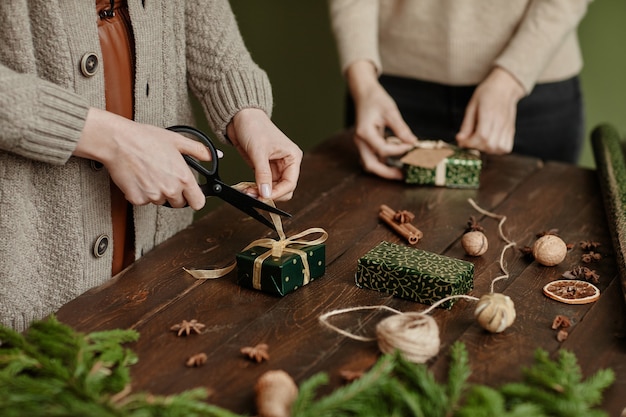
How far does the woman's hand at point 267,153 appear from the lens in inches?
55.5

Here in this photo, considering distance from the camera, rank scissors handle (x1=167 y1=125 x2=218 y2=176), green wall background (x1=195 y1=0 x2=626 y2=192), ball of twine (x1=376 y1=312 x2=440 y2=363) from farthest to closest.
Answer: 1. green wall background (x1=195 y1=0 x2=626 y2=192)
2. scissors handle (x1=167 y1=125 x2=218 y2=176)
3. ball of twine (x1=376 y1=312 x2=440 y2=363)

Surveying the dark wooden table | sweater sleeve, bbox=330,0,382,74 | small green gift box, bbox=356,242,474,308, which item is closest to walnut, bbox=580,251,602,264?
the dark wooden table

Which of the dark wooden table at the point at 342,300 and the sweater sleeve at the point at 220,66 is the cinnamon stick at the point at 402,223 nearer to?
the dark wooden table at the point at 342,300

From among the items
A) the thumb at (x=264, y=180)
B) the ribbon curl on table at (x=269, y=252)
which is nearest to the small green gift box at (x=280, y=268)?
the ribbon curl on table at (x=269, y=252)

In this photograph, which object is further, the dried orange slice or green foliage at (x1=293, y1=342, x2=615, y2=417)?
the dried orange slice

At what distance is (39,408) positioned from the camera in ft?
3.09

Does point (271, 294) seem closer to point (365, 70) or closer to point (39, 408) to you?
point (39, 408)

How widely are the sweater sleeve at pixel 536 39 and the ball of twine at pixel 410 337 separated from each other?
40.6 inches

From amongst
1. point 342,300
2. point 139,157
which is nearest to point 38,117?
point 139,157

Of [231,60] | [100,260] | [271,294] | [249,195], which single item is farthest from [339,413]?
[231,60]

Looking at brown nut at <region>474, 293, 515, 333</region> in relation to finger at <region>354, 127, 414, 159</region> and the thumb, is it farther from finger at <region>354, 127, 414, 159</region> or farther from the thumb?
finger at <region>354, 127, 414, 159</region>

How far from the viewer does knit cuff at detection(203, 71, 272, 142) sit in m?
1.52

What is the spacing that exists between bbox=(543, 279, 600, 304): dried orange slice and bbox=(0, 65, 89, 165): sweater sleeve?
2.71 feet

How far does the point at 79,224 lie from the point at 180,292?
0.23m
